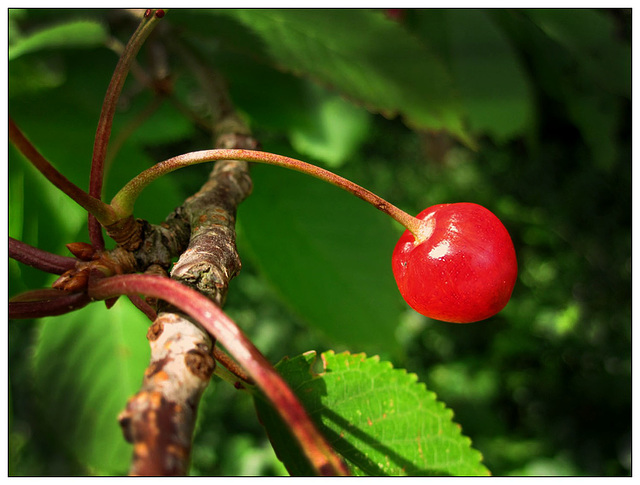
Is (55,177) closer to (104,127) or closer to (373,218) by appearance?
(104,127)

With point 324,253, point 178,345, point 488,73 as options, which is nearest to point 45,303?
point 178,345

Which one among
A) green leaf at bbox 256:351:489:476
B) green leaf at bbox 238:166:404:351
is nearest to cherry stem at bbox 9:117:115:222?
green leaf at bbox 256:351:489:476

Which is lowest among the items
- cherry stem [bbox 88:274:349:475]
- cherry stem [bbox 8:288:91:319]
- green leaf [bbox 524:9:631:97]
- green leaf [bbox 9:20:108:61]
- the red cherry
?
cherry stem [bbox 88:274:349:475]

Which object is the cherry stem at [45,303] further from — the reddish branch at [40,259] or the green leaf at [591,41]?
the green leaf at [591,41]

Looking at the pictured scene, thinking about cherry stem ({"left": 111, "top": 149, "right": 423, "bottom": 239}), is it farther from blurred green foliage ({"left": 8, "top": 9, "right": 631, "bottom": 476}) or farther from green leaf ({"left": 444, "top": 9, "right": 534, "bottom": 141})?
green leaf ({"left": 444, "top": 9, "right": 534, "bottom": 141})

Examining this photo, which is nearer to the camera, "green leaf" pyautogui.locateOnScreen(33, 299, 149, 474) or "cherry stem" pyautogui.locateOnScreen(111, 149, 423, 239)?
"cherry stem" pyautogui.locateOnScreen(111, 149, 423, 239)
